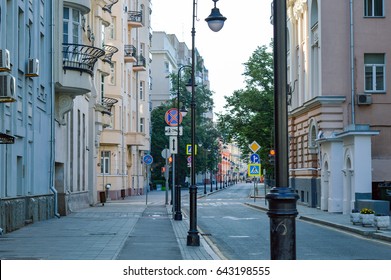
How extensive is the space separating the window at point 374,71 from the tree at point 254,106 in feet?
97.2

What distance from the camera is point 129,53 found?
215 feet

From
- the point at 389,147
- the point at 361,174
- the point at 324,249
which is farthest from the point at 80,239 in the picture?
the point at 389,147

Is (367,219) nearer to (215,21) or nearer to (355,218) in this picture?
(355,218)

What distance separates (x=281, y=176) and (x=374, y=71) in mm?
31507

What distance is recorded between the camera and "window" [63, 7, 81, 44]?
33469 millimetres

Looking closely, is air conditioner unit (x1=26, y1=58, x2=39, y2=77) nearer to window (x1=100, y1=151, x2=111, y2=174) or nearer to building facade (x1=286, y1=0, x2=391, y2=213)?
building facade (x1=286, y1=0, x2=391, y2=213)

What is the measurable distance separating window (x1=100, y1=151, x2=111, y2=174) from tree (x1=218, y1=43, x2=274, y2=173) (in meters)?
14.7

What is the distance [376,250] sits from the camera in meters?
17.8

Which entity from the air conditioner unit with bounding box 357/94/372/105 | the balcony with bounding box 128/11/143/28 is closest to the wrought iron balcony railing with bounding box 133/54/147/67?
the balcony with bounding box 128/11/143/28

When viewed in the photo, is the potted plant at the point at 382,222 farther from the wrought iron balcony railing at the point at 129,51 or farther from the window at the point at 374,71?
the wrought iron balcony railing at the point at 129,51

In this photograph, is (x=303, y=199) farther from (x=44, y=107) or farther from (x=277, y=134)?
(x=277, y=134)

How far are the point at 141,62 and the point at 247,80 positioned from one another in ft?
32.2

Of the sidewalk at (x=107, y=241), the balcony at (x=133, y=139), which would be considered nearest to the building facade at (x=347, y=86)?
the sidewalk at (x=107, y=241)

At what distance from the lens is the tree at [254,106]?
6838cm
